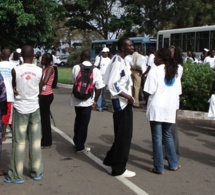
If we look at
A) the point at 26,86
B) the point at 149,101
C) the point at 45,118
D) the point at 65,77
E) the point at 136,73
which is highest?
the point at 26,86

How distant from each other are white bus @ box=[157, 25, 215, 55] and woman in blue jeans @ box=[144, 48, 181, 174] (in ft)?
49.7

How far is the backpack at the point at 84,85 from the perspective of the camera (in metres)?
6.50

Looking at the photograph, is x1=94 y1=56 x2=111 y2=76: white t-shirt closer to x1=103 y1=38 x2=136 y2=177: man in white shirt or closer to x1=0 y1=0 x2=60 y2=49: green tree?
x1=103 y1=38 x2=136 y2=177: man in white shirt

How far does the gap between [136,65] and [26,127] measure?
7.05 meters

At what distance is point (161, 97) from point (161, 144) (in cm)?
66

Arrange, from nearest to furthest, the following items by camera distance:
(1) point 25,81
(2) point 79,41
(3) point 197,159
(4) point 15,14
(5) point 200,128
Result: (1) point 25,81
(3) point 197,159
(5) point 200,128
(4) point 15,14
(2) point 79,41

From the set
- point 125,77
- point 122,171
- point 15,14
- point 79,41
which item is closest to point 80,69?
point 125,77

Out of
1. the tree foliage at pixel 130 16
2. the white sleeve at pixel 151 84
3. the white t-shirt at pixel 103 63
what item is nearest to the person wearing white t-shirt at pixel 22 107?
the white sleeve at pixel 151 84

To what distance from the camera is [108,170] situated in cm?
574

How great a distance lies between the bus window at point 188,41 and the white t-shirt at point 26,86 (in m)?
17.5

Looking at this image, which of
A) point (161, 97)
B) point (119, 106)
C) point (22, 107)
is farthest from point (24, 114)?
point (161, 97)

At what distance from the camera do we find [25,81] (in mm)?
5086

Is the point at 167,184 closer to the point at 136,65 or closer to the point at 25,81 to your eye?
the point at 25,81

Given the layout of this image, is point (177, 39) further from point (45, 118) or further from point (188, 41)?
point (45, 118)
